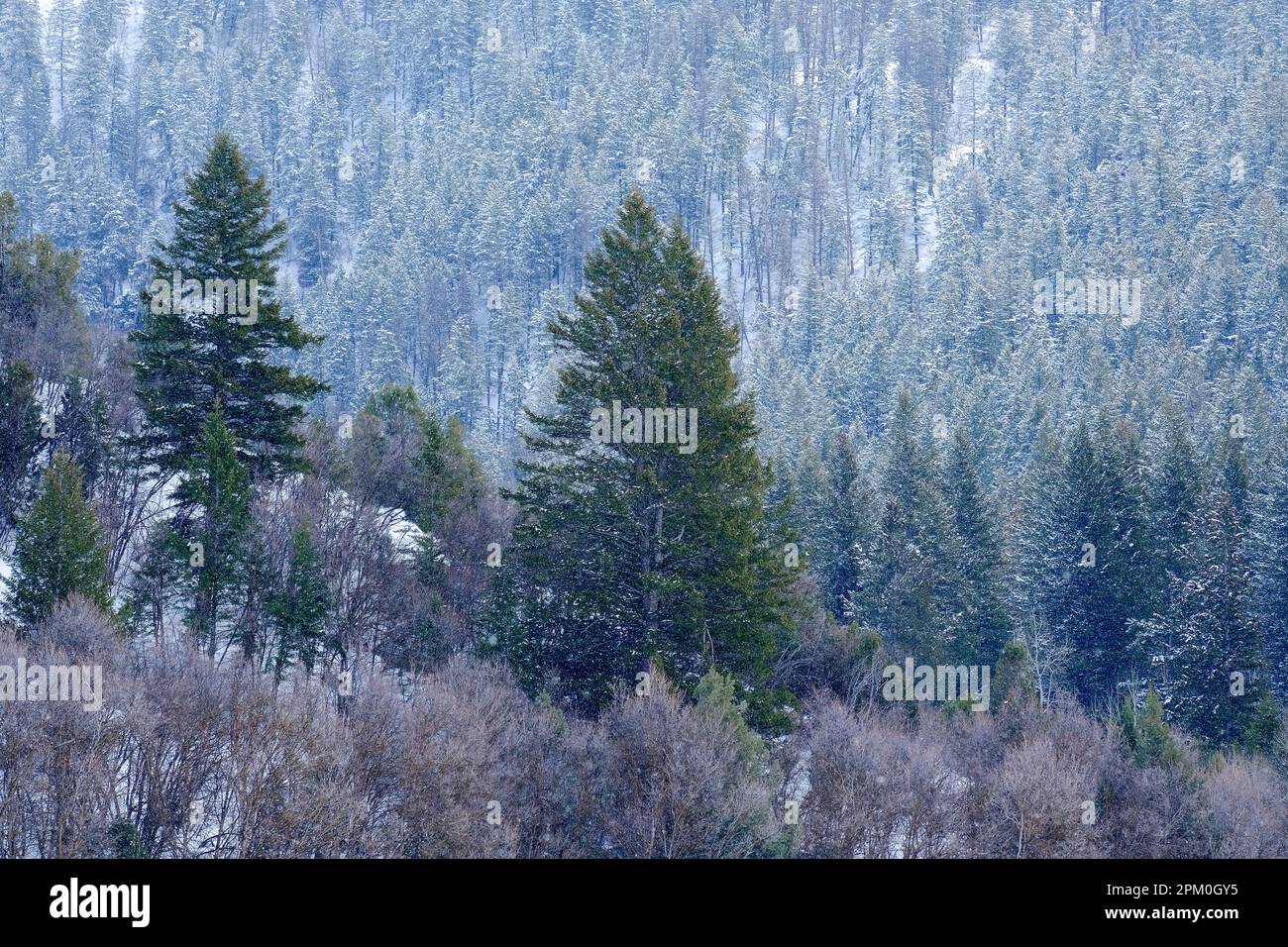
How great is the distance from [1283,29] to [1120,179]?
1779 inches

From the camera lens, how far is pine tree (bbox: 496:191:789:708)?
25969 millimetres

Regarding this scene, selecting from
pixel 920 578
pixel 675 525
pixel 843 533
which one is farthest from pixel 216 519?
pixel 843 533

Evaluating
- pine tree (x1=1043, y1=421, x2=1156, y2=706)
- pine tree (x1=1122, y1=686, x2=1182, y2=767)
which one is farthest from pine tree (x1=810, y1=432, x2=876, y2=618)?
pine tree (x1=1122, y1=686, x2=1182, y2=767)

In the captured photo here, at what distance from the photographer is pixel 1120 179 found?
373 ft

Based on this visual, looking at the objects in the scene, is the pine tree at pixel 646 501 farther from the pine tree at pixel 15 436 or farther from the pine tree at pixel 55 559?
the pine tree at pixel 15 436

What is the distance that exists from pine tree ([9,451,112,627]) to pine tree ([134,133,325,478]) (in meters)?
4.40

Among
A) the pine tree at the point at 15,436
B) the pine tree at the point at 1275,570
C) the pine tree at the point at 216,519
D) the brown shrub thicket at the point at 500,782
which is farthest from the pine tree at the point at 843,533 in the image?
the pine tree at the point at 15,436

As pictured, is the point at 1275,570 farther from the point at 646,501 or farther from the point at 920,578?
the point at 646,501

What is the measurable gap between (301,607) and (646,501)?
781 centimetres

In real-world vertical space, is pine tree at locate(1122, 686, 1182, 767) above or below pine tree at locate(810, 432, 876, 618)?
below

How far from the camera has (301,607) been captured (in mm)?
25953

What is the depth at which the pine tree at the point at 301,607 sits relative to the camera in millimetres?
25641

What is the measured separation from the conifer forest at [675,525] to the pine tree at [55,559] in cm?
9

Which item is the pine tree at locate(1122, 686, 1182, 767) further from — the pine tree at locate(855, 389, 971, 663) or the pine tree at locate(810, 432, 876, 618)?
the pine tree at locate(810, 432, 876, 618)
